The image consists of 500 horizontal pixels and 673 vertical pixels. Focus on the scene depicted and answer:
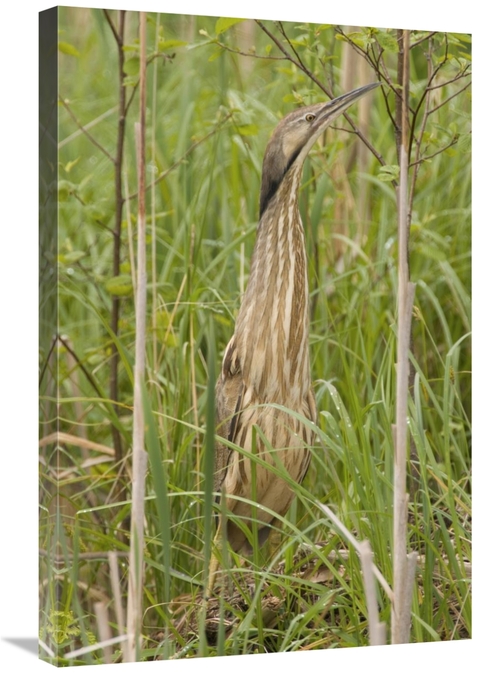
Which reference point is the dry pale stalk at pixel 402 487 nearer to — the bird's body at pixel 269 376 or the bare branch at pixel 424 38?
the bird's body at pixel 269 376

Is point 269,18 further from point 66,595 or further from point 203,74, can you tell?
point 66,595

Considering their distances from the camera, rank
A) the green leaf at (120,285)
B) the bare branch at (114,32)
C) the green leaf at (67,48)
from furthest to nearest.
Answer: the green leaf at (120,285) < the bare branch at (114,32) < the green leaf at (67,48)

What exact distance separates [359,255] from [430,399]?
0.51 metres

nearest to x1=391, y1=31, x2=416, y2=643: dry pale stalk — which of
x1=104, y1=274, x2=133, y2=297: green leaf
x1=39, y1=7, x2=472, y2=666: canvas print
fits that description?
x1=39, y1=7, x2=472, y2=666: canvas print

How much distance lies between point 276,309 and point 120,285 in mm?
464

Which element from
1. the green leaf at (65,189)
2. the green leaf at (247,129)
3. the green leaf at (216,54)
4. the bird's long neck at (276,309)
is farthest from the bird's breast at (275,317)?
the green leaf at (65,189)

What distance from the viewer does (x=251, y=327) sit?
319 centimetres

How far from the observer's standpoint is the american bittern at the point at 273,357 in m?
3.14

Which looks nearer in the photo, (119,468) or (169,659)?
(169,659)

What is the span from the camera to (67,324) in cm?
314

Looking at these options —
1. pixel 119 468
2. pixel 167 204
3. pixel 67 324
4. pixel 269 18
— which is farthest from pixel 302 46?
pixel 119 468

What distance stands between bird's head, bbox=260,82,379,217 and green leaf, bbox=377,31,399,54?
11cm

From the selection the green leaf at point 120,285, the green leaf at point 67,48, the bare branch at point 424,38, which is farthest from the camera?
the bare branch at point 424,38

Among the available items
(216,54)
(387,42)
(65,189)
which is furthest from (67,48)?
(387,42)
